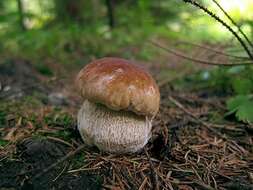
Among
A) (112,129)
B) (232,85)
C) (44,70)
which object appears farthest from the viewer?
(44,70)

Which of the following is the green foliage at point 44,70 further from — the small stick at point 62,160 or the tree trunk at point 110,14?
the small stick at point 62,160

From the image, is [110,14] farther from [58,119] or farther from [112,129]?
[112,129]

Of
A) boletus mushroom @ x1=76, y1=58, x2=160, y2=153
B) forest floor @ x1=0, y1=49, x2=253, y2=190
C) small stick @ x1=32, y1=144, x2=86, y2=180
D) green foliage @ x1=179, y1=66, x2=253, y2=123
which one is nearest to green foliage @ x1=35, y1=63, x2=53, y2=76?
forest floor @ x1=0, y1=49, x2=253, y2=190

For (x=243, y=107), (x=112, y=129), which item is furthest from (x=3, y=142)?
(x=243, y=107)

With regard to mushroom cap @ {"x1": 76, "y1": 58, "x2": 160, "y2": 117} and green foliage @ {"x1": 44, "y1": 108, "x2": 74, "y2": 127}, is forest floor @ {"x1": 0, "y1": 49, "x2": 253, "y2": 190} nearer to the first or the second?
green foliage @ {"x1": 44, "y1": 108, "x2": 74, "y2": 127}

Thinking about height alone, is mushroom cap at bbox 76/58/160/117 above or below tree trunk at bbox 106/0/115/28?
above

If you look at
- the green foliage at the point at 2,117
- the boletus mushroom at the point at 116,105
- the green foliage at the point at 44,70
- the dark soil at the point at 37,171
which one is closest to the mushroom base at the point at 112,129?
the boletus mushroom at the point at 116,105
